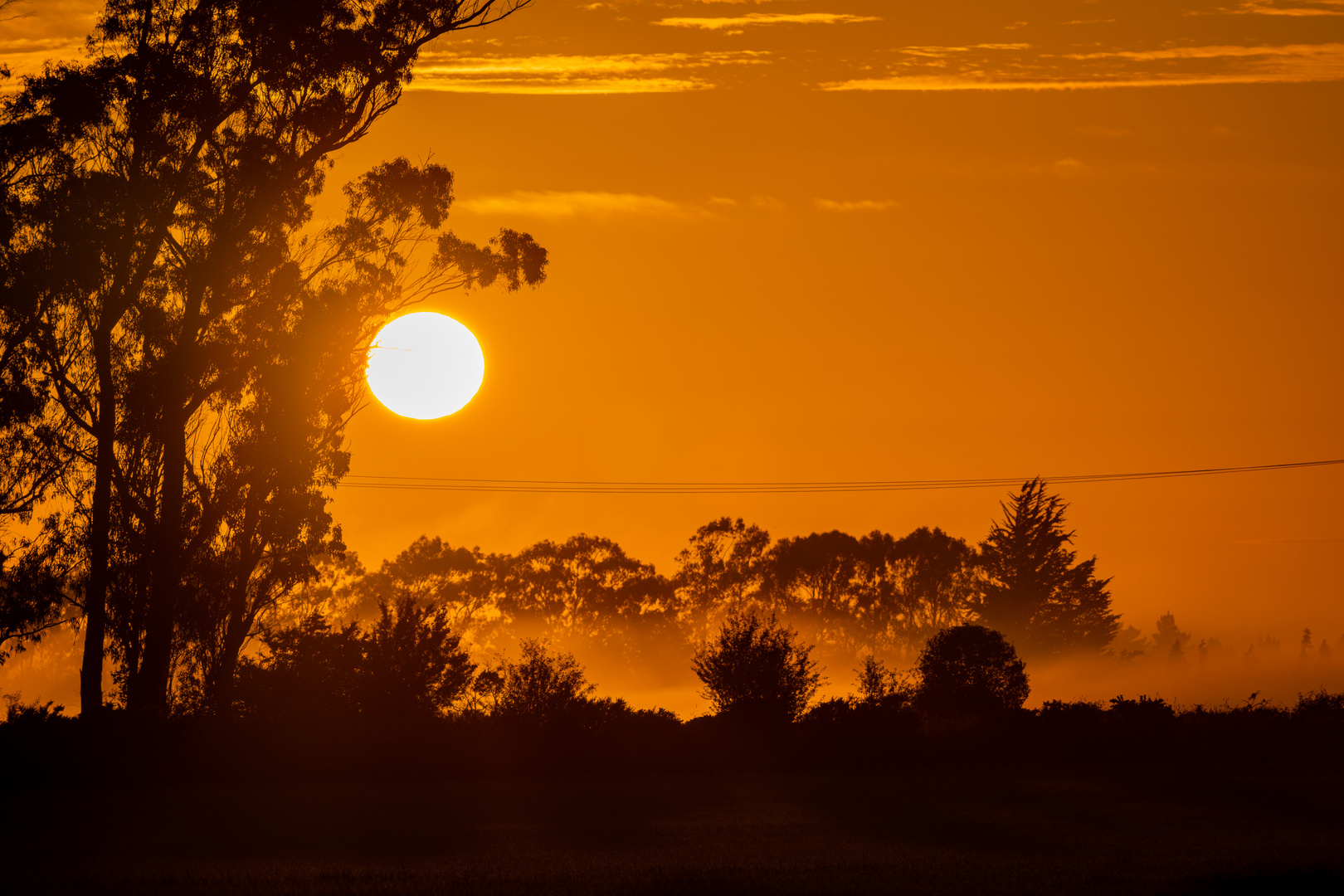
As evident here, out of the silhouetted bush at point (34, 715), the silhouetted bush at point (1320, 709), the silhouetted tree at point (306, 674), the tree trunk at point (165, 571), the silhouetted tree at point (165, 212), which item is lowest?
the silhouetted bush at point (1320, 709)

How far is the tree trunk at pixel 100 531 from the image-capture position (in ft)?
81.5

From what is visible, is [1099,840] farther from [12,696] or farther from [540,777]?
[12,696]

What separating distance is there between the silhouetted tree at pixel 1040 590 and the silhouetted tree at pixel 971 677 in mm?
35293

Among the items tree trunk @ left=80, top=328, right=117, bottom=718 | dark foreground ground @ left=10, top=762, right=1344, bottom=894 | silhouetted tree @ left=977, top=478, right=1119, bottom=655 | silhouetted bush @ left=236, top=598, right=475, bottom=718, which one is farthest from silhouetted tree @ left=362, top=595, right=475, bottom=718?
silhouetted tree @ left=977, top=478, right=1119, bottom=655

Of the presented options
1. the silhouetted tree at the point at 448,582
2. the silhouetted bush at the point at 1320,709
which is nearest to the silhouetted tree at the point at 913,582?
the silhouetted tree at the point at 448,582

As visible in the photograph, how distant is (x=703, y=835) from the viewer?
14.6 metres

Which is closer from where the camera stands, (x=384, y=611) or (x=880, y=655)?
(x=384, y=611)

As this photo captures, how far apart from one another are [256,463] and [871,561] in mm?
54996

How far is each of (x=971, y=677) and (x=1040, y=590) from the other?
121 feet

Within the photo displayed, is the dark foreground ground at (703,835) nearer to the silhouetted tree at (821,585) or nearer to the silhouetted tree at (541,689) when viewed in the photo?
the silhouetted tree at (541,689)

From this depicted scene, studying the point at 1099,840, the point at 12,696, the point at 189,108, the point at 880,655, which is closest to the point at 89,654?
the point at 12,696

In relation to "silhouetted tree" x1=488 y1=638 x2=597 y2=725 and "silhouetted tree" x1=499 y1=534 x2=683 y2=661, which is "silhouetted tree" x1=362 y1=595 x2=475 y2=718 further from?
"silhouetted tree" x1=499 y1=534 x2=683 y2=661

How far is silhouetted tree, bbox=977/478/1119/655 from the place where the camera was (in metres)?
61.2

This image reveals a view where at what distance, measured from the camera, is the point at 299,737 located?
21.1 meters
